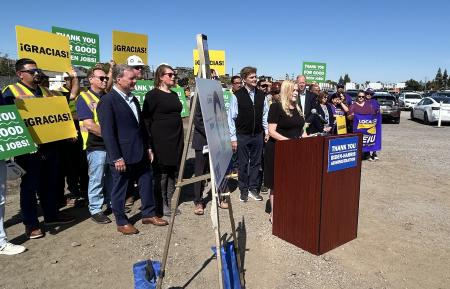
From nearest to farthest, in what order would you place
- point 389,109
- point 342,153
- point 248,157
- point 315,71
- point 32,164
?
1. point 342,153
2. point 32,164
3. point 248,157
4. point 315,71
5. point 389,109

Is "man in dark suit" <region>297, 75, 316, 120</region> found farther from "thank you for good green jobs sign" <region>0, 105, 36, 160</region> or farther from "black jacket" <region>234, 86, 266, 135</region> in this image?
"thank you for good green jobs sign" <region>0, 105, 36, 160</region>

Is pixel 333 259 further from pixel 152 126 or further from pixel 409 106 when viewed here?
pixel 409 106

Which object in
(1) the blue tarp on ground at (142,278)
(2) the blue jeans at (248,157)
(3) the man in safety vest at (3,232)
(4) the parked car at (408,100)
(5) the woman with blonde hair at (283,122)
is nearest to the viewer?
(1) the blue tarp on ground at (142,278)

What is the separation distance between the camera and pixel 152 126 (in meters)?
4.64

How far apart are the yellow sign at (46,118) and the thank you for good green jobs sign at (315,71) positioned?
932 cm

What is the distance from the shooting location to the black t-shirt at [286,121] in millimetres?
4434

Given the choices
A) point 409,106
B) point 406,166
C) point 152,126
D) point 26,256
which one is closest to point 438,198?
point 406,166

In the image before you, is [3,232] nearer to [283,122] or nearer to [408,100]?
[283,122]

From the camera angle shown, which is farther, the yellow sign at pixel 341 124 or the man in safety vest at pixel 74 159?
the yellow sign at pixel 341 124

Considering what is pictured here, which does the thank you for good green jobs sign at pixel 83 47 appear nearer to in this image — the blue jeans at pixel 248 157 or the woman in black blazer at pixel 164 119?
the woman in black blazer at pixel 164 119

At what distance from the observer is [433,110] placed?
17500 millimetres

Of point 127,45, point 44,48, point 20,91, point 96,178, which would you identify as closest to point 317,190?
point 96,178

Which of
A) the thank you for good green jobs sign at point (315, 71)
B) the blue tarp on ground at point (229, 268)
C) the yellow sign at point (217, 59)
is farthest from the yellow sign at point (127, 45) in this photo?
the thank you for good green jobs sign at point (315, 71)

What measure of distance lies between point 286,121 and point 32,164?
3060mm
